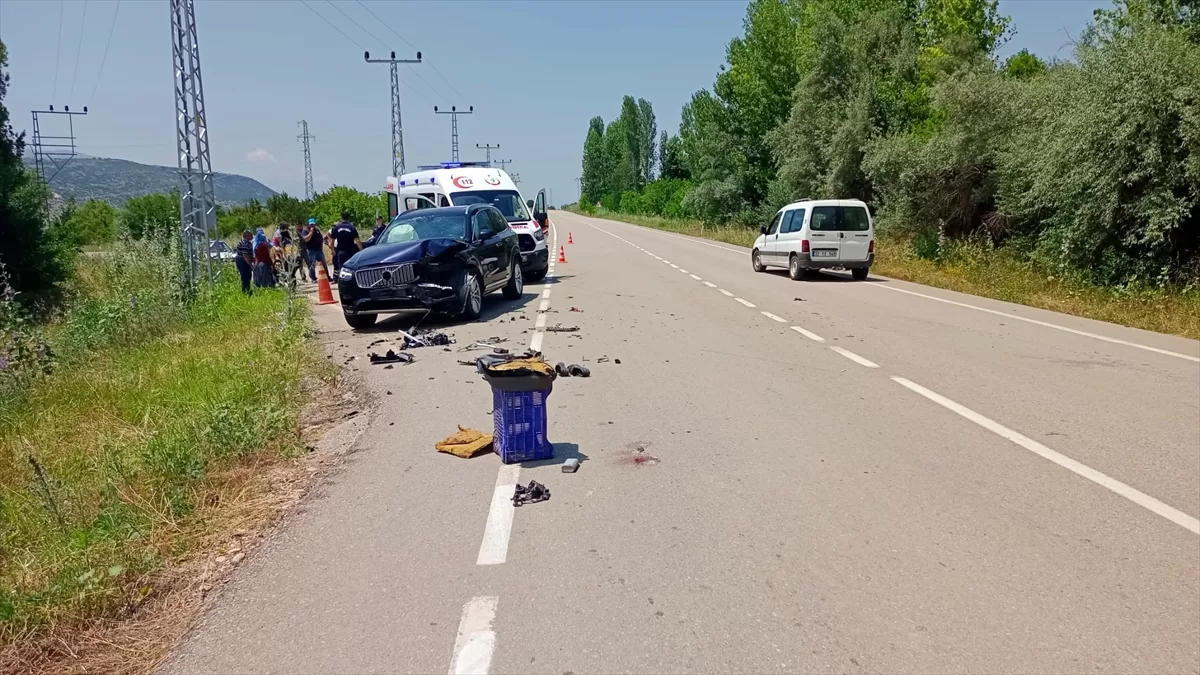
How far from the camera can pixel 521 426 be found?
603 cm

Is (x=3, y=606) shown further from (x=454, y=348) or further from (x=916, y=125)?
(x=916, y=125)

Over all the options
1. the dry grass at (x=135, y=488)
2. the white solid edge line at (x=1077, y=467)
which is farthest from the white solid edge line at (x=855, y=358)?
the dry grass at (x=135, y=488)

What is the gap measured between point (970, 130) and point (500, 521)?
23.1 meters

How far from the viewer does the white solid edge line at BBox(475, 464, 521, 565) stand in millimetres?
4480

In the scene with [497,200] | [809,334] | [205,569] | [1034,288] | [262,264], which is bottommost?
[205,569]

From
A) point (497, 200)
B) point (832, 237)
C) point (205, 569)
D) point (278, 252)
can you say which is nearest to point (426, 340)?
point (205, 569)

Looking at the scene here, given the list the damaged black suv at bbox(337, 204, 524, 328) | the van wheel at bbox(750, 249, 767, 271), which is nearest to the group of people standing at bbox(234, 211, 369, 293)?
the damaged black suv at bbox(337, 204, 524, 328)

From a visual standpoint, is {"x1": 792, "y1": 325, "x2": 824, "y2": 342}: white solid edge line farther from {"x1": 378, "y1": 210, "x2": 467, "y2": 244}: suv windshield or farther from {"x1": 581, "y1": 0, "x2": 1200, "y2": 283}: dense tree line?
{"x1": 581, "y1": 0, "x2": 1200, "y2": 283}: dense tree line

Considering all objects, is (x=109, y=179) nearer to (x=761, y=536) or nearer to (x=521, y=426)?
(x=521, y=426)

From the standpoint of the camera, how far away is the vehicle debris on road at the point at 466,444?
630 centimetres

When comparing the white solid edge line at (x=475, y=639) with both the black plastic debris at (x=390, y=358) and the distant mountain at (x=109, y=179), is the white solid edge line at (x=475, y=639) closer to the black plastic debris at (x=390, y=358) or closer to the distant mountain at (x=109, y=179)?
the black plastic debris at (x=390, y=358)

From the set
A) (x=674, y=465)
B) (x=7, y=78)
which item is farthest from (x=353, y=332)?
(x=7, y=78)

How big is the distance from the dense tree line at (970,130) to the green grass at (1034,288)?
1.66 feet

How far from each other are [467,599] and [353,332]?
10156mm
